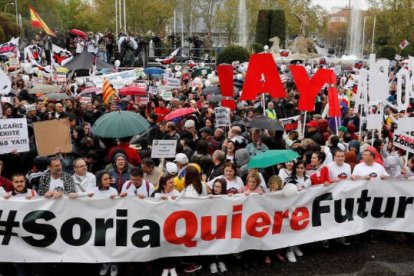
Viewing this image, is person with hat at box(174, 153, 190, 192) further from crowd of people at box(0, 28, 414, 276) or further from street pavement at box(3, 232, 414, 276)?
street pavement at box(3, 232, 414, 276)

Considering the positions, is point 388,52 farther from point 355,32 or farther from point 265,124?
point 265,124

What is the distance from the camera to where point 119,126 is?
883cm

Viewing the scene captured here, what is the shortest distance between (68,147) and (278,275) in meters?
3.54

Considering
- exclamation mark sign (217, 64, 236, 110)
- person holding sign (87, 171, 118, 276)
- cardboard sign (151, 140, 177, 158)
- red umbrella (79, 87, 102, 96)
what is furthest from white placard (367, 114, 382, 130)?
red umbrella (79, 87, 102, 96)

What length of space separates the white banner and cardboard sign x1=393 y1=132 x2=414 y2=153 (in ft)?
4.78

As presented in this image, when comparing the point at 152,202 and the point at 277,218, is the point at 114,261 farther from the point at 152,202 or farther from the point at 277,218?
the point at 277,218

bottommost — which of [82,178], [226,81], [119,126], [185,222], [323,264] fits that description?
[323,264]

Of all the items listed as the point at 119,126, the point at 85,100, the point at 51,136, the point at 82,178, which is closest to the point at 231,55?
the point at 85,100

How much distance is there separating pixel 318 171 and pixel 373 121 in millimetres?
2668

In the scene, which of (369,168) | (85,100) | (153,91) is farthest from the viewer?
(153,91)

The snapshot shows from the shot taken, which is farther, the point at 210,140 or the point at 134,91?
the point at 134,91

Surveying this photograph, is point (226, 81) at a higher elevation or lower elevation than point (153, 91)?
higher

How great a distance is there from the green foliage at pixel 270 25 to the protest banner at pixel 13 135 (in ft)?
123

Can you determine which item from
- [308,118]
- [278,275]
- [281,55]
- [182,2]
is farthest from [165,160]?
[182,2]
